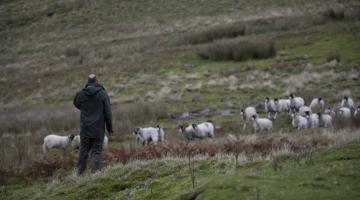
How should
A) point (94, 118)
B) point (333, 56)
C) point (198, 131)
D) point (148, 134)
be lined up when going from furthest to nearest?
point (333, 56) < point (198, 131) < point (148, 134) < point (94, 118)

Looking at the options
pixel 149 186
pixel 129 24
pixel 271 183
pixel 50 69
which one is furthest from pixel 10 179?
pixel 129 24

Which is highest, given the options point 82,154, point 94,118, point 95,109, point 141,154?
point 95,109

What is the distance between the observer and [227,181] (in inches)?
337

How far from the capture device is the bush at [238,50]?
38562 mm

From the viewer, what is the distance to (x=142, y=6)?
65688 millimetres

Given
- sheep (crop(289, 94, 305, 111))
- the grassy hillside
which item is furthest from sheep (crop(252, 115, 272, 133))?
sheep (crop(289, 94, 305, 111))

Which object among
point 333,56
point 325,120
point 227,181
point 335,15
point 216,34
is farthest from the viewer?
point 216,34

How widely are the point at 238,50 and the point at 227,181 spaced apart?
31285 mm

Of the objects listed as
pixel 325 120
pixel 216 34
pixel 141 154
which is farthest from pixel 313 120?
pixel 216 34

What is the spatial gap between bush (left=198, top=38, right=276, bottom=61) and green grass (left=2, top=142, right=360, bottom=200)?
2767cm

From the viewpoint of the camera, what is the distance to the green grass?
7.76 meters

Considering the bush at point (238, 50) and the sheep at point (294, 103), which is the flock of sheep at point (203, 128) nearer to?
the sheep at point (294, 103)

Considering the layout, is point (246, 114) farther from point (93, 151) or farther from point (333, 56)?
point (333, 56)

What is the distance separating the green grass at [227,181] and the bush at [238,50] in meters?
27.7
